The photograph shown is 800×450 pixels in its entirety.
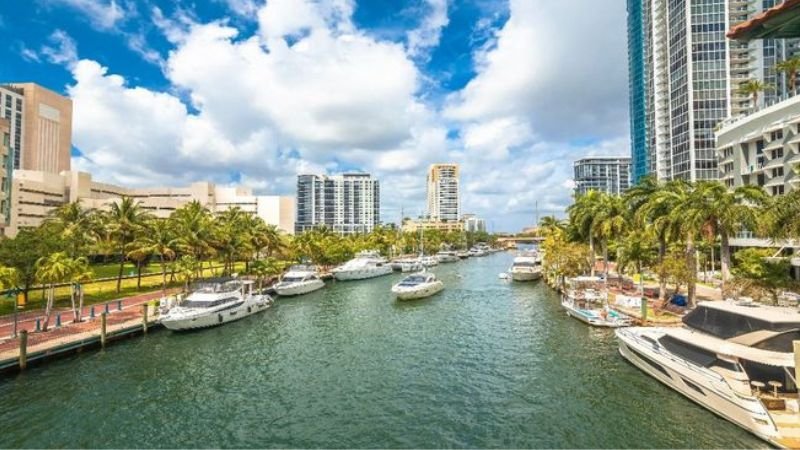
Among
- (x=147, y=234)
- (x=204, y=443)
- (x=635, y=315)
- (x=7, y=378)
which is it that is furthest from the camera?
(x=147, y=234)

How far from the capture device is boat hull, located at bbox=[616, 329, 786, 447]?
17547 millimetres

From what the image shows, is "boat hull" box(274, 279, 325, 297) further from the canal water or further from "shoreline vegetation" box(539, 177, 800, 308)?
"shoreline vegetation" box(539, 177, 800, 308)

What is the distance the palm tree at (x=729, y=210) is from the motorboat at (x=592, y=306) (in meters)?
8.36

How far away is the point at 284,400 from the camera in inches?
916

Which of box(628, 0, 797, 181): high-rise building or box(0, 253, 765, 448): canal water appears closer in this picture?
box(0, 253, 765, 448): canal water

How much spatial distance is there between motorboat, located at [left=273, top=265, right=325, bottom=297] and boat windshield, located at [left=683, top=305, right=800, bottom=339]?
4923 centimetres

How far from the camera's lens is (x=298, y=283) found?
6425 cm

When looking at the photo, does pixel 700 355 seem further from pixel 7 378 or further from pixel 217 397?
pixel 7 378

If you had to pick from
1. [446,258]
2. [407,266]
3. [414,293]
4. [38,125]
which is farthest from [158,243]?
[38,125]

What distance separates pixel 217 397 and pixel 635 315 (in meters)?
33.5

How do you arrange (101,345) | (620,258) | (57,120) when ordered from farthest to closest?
(57,120) < (620,258) < (101,345)

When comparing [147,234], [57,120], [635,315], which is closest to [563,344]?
[635,315]

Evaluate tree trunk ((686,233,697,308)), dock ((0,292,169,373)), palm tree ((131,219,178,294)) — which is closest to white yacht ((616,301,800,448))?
tree trunk ((686,233,697,308))

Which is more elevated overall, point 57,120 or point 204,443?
point 57,120
